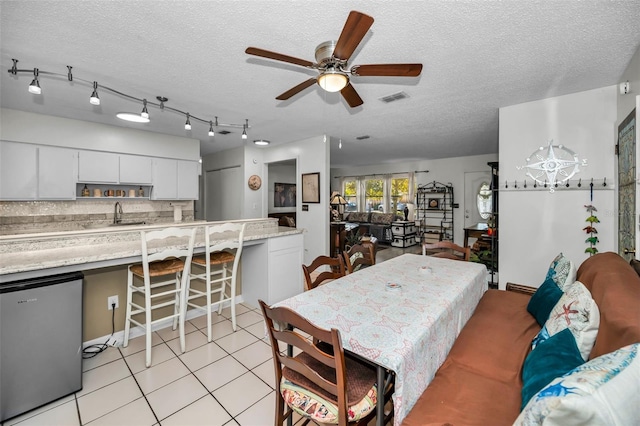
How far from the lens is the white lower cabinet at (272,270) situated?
129 inches

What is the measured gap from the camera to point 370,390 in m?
1.23

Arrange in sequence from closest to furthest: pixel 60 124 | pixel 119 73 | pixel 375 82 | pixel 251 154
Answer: pixel 119 73, pixel 375 82, pixel 60 124, pixel 251 154

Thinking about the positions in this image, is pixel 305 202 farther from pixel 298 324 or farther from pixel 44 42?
pixel 298 324

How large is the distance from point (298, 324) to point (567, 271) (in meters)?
1.95

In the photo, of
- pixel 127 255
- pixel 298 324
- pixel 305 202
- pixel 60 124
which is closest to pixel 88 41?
pixel 127 255

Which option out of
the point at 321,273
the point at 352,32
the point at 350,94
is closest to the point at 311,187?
the point at 350,94

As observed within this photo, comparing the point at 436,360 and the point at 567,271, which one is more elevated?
the point at 567,271

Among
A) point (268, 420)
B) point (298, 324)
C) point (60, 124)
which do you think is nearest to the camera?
point (298, 324)

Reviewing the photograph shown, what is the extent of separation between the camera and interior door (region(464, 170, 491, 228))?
23.3 feet

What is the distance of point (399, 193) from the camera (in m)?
8.66

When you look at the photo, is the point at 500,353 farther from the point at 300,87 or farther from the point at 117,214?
the point at 117,214

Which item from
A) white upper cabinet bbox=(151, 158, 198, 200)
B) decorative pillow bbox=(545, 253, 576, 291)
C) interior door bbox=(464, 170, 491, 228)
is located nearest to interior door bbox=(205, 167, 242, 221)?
white upper cabinet bbox=(151, 158, 198, 200)

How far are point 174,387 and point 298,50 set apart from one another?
267 cm

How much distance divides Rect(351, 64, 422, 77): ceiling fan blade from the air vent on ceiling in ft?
4.21
